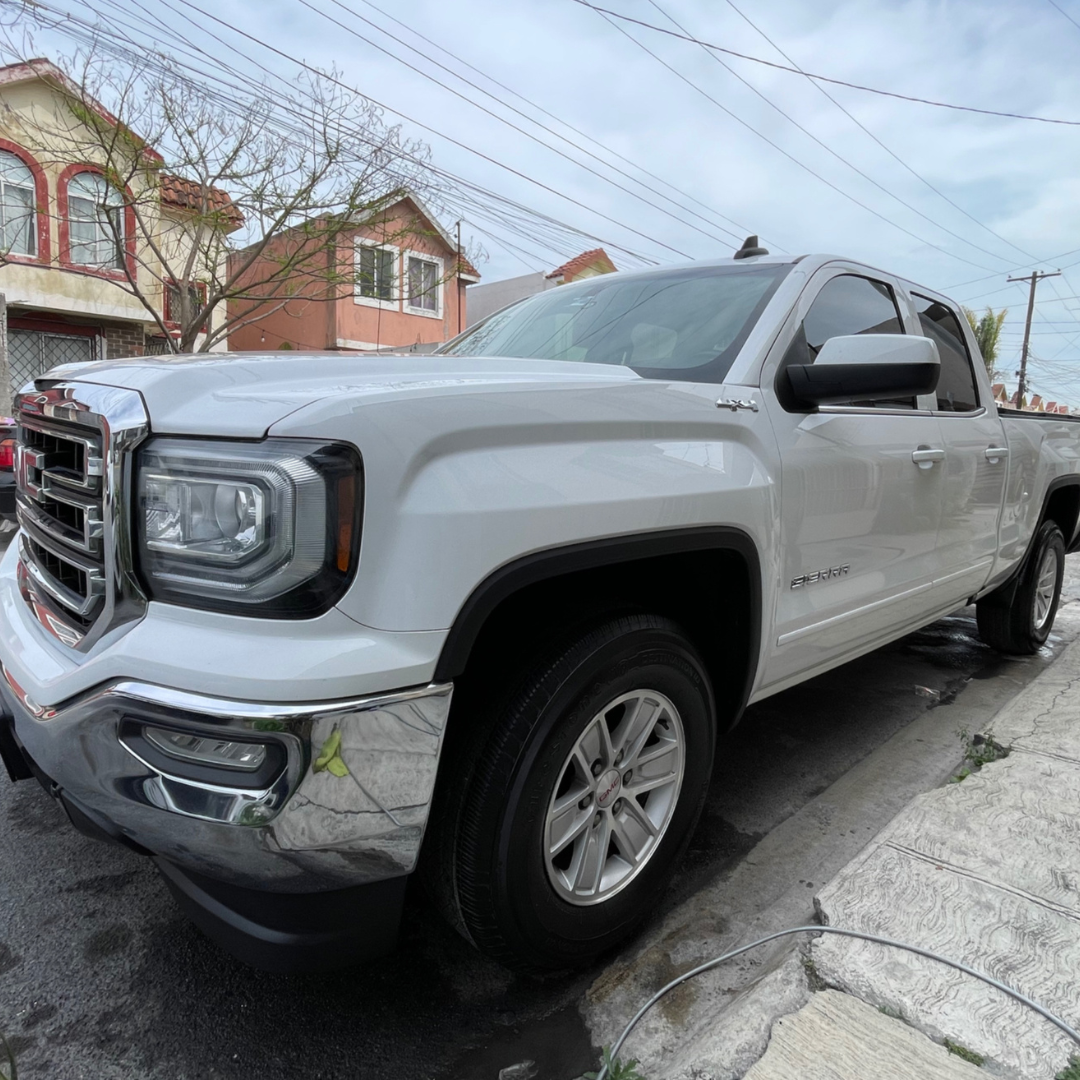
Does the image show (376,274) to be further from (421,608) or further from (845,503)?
(421,608)

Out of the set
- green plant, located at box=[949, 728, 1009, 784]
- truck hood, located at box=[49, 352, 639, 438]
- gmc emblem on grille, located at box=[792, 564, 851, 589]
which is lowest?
green plant, located at box=[949, 728, 1009, 784]

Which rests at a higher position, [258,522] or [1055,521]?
[258,522]

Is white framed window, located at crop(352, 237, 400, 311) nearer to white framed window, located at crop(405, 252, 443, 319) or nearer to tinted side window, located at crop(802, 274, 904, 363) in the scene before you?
white framed window, located at crop(405, 252, 443, 319)

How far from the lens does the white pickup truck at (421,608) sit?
1372 millimetres

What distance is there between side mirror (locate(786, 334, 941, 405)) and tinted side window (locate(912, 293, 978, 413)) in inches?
48.2

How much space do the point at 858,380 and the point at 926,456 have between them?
925 mm

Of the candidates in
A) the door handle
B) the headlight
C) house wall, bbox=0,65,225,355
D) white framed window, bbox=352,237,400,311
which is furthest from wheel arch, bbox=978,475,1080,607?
house wall, bbox=0,65,225,355

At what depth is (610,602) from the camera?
190 cm

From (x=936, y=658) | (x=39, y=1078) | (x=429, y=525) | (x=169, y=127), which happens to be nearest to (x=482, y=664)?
(x=429, y=525)

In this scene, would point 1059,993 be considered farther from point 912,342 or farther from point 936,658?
point 936,658

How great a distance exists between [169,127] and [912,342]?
41.0 feet

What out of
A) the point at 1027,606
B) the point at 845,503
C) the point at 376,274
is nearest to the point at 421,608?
the point at 845,503

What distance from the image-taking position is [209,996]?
1.92 meters

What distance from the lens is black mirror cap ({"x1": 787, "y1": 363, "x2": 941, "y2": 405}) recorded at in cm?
222
